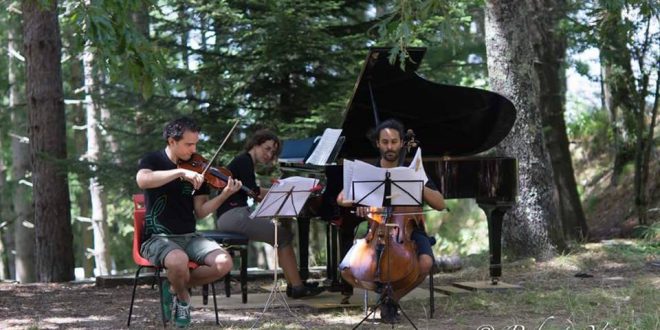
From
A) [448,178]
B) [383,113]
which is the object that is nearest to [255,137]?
[383,113]

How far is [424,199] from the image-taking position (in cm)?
637

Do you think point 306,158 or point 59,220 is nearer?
point 306,158

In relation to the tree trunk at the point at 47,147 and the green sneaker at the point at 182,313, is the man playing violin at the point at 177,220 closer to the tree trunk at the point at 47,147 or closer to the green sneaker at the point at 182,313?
the green sneaker at the point at 182,313

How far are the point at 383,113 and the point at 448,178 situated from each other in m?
0.89

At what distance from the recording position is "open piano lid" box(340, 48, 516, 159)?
792cm

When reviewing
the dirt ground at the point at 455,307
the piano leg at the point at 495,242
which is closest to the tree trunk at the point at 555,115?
the dirt ground at the point at 455,307

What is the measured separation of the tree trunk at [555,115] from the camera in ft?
42.4

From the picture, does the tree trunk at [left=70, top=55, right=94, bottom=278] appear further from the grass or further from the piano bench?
the grass

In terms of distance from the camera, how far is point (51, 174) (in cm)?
1113

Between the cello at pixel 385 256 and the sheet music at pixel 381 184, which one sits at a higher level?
the sheet music at pixel 381 184

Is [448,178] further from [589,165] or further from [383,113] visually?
[589,165]

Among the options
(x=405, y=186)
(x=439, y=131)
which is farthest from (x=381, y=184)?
(x=439, y=131)

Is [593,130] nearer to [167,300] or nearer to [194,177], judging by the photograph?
[167,300]

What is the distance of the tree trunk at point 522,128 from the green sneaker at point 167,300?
191 inches
